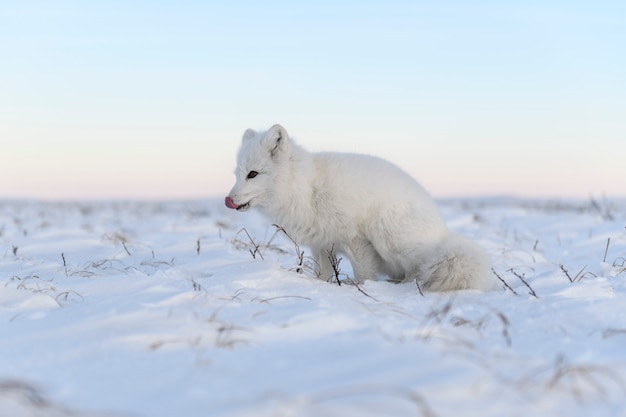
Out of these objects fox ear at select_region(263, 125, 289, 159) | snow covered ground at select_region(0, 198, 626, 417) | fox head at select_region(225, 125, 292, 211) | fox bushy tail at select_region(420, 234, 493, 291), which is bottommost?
fox bushy tail at select_region(420, 234, 493, 291)

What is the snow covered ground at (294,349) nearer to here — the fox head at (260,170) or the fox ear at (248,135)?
the fox head at (260,170)

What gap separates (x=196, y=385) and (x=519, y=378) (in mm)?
1135

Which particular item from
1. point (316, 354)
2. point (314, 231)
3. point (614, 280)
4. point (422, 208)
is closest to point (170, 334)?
point (316, 354)

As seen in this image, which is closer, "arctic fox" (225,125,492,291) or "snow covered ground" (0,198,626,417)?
"snow covered ground" (0,198,626,417)

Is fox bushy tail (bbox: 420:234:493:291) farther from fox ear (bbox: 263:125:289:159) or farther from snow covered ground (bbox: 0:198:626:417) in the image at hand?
fox ear (bbox: 263:125:289:159)

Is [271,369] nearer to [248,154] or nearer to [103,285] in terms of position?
[103,285]

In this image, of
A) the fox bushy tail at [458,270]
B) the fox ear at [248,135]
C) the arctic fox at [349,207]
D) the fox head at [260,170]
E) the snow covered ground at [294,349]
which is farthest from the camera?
the fox ear at [248,135]

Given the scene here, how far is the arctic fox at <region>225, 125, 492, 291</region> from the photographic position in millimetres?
4828

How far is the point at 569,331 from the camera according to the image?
Result: 2.84 metres

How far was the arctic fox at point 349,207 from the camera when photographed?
4.83 meters

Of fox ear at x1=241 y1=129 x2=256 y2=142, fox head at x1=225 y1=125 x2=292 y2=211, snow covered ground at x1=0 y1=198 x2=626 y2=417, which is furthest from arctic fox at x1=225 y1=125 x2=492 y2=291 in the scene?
snow covered ground at x1=0 y1=198 x2=626 y2=417

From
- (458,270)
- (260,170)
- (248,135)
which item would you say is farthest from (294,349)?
(248,135)

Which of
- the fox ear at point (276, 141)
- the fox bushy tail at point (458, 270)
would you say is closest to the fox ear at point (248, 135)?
the fox ear at point (276, 141)

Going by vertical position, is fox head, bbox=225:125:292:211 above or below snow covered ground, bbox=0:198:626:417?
above
